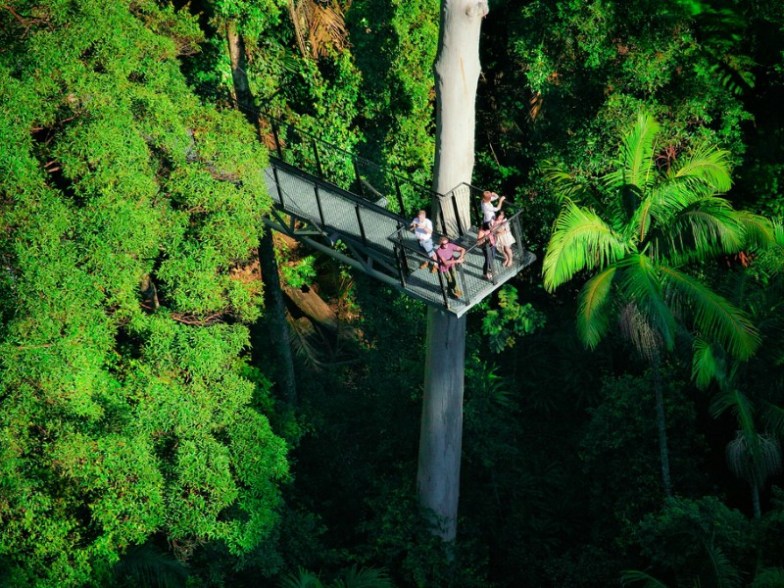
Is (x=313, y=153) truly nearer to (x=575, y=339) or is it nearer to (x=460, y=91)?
(x=460, y=91)

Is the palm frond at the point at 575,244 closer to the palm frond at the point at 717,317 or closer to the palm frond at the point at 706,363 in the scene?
the palm frond at the point at 717,317

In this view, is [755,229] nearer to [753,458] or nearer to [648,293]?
[648,293]

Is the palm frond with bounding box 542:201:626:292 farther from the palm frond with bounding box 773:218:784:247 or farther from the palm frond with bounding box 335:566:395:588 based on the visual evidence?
the palm frond with bounding box 335:566:395:588

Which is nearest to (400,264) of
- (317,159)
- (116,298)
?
(317,159)

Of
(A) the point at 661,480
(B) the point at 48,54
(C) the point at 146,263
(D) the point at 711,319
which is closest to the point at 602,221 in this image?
(D) the point at 711,319

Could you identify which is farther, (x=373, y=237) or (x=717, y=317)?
(x=373, y=237)

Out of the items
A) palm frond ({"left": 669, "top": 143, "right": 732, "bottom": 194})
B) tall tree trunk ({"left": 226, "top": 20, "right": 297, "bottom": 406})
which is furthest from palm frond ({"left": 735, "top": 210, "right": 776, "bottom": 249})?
tall tree trunk ({"left": 226, "top": 20, "right": 297, "bottom": 406})
